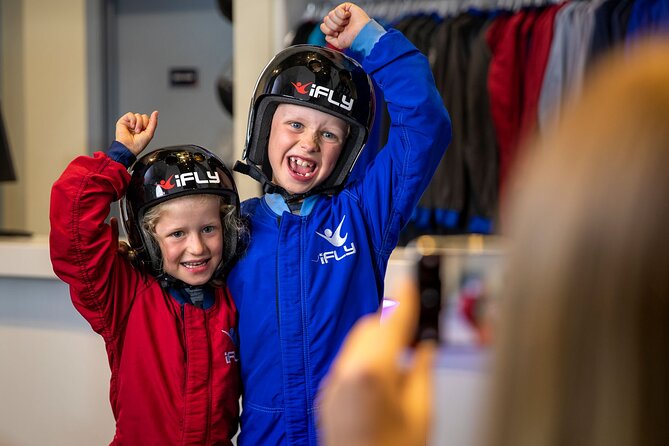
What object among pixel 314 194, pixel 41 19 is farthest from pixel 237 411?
pixel 41 19

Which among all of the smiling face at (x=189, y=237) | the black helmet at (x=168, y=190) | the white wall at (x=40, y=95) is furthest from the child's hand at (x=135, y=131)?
the white wall at (x=40, y=95)

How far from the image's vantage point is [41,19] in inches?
208

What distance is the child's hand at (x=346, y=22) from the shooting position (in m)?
1.93

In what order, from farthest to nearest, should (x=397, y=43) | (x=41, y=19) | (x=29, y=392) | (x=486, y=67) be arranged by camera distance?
(x=41, y=19) → (x=486, y=67) → (x=29, y=392) → (x=397, y=43)

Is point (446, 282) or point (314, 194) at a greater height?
point (314, 194)

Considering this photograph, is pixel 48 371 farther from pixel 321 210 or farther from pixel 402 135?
pixel 402 135

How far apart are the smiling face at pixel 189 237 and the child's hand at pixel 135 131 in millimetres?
175

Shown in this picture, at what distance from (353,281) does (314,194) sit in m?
0.23

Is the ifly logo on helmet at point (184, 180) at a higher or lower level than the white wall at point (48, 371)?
higher

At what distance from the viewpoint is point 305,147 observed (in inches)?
76.2

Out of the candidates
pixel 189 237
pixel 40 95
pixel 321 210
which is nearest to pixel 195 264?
pixel 189 237

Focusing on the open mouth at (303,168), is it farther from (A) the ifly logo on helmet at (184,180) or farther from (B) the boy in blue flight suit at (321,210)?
(A) the ifly logo on helmet at (184,180)

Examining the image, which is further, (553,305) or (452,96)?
(452,96)

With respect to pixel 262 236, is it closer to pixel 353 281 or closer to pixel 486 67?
pixel 353 281
